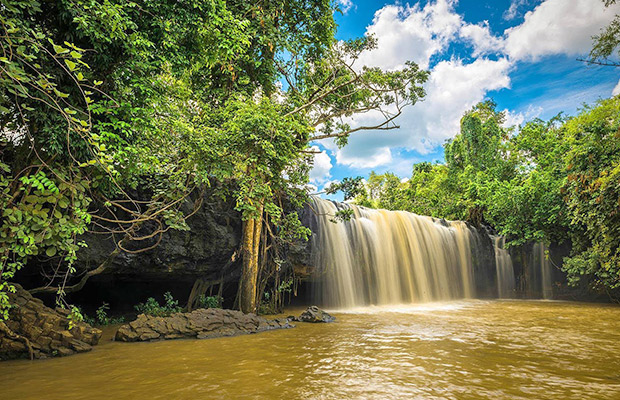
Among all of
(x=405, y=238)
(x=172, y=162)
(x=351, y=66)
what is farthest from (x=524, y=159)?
(x=172, y=162)

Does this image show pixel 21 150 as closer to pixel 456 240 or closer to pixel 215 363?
pixel 215 363

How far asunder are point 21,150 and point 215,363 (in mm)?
3924

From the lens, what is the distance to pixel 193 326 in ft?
19.3

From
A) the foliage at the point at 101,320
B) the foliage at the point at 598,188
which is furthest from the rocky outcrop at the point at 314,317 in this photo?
the foliage at the point at 598,188

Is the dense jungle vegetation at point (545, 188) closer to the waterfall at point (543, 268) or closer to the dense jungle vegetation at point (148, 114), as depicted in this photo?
the waterfall at point (543, 268)

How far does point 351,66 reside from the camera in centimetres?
971

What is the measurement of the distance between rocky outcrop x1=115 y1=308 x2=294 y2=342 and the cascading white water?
15.7 feet

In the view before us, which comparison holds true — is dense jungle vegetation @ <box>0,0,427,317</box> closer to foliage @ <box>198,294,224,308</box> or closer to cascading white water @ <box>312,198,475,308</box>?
foliage @ <box>198,294,224,308</box>

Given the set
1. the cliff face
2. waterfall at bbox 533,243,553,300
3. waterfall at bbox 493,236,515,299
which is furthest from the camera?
waterfall at bbox 493,236,515,299

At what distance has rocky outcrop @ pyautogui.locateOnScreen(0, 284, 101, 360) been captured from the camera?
4281 millimetres

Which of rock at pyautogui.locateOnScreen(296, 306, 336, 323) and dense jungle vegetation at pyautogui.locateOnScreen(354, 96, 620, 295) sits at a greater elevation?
dense jungle vegetation at pyautogui.locateOnScreen(354, 96, 620, 295)

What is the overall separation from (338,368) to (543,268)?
678 inches

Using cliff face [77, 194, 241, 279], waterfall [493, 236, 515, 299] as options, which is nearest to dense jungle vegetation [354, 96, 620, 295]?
waterfall [493, 236, 515, 299]

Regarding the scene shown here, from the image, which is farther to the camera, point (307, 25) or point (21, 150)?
point (307, 25)
